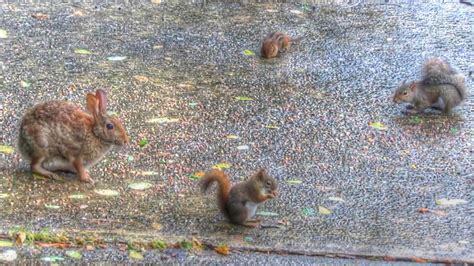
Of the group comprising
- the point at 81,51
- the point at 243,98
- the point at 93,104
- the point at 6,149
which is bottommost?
the point at 6,149

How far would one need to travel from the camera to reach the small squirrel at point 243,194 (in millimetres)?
5430

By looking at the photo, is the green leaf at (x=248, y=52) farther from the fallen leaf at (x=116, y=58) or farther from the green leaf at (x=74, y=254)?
the green leaf at (x=74, y=254)

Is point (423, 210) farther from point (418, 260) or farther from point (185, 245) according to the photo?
point (185, 245)

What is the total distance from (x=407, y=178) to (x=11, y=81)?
3237mm

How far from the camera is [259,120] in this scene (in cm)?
709

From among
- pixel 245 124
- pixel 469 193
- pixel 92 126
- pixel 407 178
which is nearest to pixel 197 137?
pixel 245 124

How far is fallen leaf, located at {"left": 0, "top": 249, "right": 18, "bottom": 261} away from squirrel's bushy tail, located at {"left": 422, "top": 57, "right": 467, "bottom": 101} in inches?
162

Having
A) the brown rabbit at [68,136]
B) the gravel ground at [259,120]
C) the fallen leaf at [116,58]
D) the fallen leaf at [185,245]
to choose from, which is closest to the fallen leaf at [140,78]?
the gravel ground at [259,120]

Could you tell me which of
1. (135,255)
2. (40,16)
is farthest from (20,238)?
(40,16)

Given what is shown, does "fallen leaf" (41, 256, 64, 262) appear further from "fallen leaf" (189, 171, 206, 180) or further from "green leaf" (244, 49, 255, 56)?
"green leaf" (244, 49, 255, 56)

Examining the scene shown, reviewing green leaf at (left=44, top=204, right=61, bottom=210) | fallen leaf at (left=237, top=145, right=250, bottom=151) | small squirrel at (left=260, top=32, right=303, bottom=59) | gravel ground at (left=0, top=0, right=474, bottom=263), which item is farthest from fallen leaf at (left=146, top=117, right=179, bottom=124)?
small squirrel at (left=260, top=32, right=303, bottom=59)

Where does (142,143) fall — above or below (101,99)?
below

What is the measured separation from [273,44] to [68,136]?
9.83 feet

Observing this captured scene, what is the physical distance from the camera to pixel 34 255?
497cm
